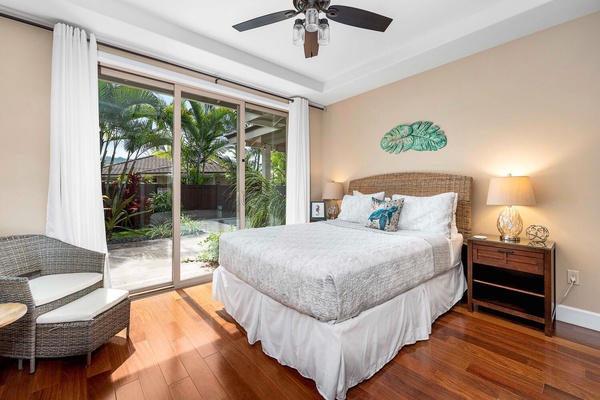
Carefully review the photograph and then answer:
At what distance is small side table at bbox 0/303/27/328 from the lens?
1409 millimetres

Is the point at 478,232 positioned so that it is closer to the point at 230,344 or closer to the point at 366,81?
the point at 366,81

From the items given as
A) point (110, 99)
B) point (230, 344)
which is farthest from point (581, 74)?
point (110, 99)

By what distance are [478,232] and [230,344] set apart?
2.78 m

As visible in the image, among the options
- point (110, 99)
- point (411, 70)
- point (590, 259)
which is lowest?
point (590, 259)

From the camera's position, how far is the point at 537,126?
8.52 ft

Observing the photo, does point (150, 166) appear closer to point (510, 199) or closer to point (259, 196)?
point (259, 196)

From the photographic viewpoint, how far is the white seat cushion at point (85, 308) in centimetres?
178

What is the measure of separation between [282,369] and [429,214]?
2021 mm

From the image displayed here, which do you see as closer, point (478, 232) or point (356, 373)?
point (356, 373)

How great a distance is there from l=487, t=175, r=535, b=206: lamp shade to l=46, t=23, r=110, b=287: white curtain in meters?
3.69

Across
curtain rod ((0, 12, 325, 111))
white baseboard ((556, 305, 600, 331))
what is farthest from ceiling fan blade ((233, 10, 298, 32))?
white baseboard ((556, 305, 600, 331))

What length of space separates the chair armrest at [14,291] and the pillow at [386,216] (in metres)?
2.83

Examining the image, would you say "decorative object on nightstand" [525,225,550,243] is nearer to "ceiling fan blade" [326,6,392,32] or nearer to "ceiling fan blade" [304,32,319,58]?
"ceiling fan blade" [326,6,392,32]

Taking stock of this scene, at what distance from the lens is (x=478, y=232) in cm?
301
